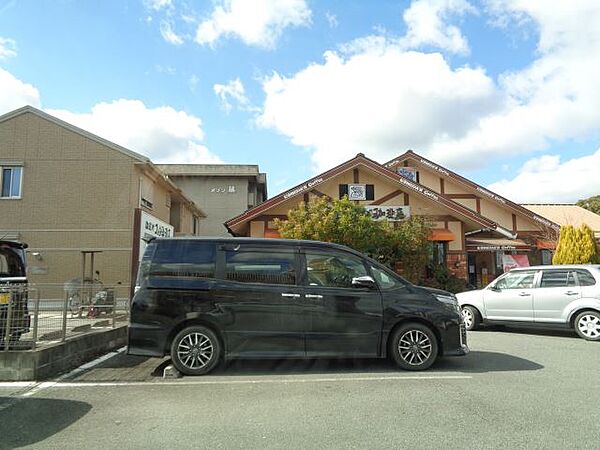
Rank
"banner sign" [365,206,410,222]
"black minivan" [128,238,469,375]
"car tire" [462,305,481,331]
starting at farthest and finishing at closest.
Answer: "banner sign" [365,206,410,222]
"car tire" [462,305,481,331]
"black minivan" [128,238,469,375]

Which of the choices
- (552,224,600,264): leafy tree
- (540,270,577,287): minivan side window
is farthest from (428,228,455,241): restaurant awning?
(540,270,577,287): minivan side window

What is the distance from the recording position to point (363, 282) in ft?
24.9

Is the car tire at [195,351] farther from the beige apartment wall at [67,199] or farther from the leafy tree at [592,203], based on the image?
the leafy tree at [592,203]

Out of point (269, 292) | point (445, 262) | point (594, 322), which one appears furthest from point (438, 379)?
point (445, 262)

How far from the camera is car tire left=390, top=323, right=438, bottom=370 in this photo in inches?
295

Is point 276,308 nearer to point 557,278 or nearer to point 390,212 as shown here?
point 557,278

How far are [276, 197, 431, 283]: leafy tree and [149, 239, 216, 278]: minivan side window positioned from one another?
9465 mm

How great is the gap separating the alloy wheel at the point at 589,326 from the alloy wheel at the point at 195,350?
26.1 ft

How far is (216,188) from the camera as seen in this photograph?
1449 inches

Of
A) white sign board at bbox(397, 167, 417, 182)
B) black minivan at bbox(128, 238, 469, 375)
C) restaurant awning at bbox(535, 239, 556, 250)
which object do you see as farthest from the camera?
white sign board at bbox(397, 167, 417, 182)

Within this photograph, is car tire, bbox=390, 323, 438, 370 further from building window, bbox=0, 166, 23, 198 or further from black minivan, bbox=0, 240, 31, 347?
building window, bbox=0, 166, 23, 198

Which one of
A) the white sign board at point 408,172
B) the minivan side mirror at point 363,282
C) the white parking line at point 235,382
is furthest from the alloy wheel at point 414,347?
the white sign board at point 408,172

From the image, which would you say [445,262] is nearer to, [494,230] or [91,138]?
[494,230]

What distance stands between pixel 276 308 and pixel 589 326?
720cm
